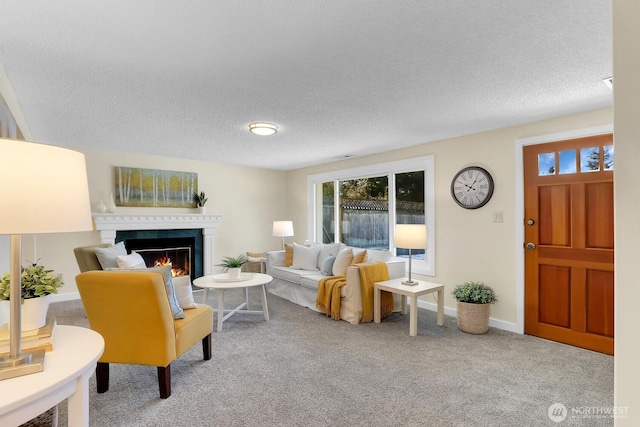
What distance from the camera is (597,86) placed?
247cm

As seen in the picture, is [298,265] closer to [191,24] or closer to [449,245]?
[449,245]

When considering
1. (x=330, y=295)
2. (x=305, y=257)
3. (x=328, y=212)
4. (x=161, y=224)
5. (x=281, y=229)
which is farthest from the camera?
(x=328, y=212)

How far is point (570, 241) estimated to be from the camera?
3.15 m

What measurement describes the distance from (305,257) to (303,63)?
326 cm

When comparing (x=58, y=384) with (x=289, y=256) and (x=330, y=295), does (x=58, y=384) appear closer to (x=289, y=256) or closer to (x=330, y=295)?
(x=330, y=295)

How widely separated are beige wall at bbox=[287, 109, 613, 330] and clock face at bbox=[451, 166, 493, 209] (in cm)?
6

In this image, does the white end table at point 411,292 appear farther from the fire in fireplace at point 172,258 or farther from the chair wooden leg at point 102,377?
the fire in fireplace at point 172,258

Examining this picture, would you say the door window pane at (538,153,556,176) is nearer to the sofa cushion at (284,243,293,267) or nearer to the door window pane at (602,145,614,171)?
the door window pane at (602,145,614,171)

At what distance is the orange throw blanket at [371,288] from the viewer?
12.3 ft

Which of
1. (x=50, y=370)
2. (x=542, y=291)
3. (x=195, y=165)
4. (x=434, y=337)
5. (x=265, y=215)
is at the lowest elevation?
(x=434, y=337)

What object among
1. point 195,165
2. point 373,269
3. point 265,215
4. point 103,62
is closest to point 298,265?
point 373,269

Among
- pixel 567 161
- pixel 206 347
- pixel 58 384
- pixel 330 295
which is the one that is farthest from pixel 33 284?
pixel 567 161

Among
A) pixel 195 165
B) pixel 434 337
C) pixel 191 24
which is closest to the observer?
pixel 191 24

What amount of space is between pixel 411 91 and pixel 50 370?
8.70ft
